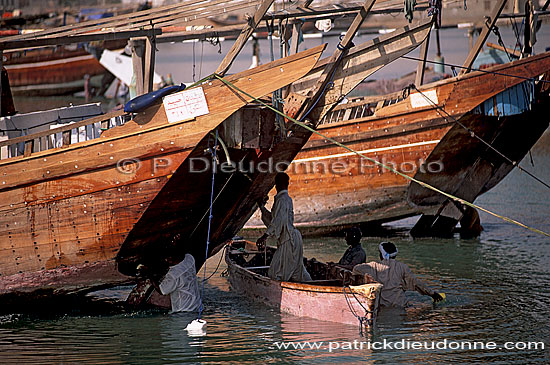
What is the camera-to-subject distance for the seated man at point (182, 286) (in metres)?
8.80

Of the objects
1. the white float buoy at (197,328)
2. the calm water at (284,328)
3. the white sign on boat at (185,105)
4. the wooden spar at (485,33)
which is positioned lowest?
the calm water at (284,328)

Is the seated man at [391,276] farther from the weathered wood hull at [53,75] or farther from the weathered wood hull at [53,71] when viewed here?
the weathered wood hull at [53,75]

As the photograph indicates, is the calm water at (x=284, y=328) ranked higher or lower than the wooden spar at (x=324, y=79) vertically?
lower

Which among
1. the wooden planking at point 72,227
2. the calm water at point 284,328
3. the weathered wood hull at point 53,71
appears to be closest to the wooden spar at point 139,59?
the calm water at point 284,328

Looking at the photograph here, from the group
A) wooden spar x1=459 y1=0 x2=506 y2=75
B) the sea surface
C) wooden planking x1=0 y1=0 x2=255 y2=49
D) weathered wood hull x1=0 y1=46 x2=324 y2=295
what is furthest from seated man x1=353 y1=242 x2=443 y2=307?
wooden spar x1=459 y1=0 x2=506 y2=75

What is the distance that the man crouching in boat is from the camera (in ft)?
29.2

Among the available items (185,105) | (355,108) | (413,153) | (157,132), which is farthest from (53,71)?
(185,105)

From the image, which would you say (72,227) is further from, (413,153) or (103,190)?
(413,153)

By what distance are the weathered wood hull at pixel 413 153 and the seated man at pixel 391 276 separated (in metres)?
5.08

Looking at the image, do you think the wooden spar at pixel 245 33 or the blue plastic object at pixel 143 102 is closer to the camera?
the blue plastic object at pixel 143 102

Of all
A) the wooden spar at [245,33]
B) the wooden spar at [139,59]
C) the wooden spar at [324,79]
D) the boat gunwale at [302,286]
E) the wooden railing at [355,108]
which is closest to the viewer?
the boat gunwale at [302,286]

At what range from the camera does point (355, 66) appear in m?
8.92

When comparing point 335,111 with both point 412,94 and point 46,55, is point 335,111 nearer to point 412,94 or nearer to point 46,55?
point 412,94

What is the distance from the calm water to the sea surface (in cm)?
1
